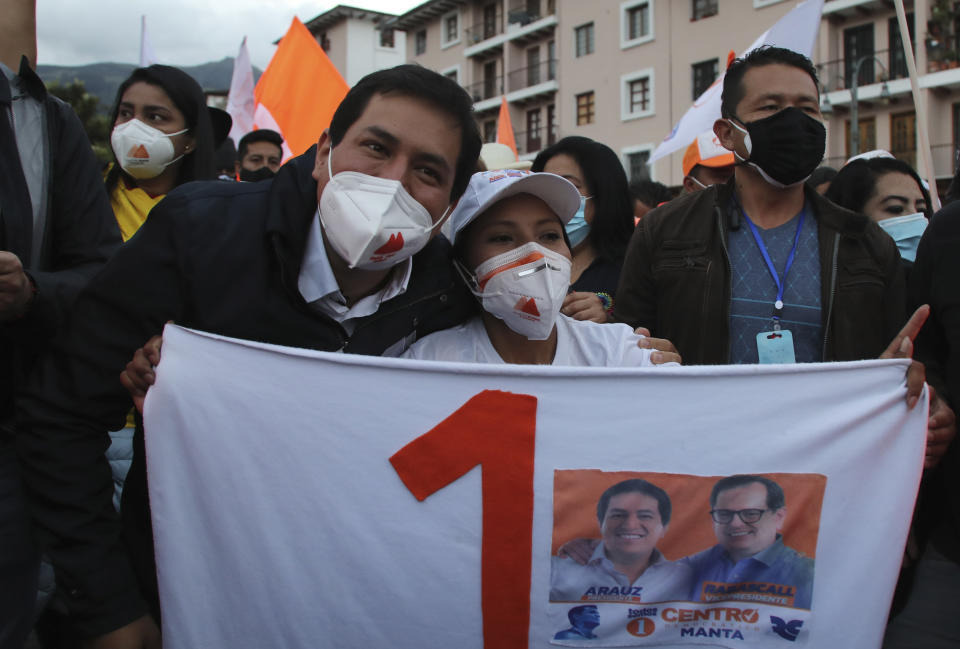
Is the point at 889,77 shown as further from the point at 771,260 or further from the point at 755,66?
the point at 771,260

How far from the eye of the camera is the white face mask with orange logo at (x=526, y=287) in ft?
7.23

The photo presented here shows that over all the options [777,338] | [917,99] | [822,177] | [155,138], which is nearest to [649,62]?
[822,177]

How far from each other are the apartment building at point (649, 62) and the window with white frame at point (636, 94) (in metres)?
0.04

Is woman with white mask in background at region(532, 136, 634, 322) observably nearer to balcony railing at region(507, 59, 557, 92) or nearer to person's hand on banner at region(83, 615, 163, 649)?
person's hand on banner at region(83, 615, 163, 649)

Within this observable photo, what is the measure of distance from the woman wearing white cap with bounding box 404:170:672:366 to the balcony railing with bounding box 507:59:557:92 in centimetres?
3416

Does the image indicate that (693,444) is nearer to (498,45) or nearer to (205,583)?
(205,583)

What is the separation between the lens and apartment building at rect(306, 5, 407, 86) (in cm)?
4703

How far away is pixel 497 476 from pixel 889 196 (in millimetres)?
3117

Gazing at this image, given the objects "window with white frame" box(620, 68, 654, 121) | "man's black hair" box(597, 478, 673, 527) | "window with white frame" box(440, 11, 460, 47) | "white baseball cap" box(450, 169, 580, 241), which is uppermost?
"window with white frame" box(440, 11, 460, 47)

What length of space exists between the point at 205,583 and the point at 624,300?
1774 mm

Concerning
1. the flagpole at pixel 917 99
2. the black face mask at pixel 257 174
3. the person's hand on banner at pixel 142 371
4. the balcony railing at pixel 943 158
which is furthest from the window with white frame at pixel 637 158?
the person's hand on banner at pixel 142 371

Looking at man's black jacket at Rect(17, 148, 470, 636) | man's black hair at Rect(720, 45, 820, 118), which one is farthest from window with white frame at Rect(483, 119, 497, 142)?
man's black jacket at Rect(17, 148, 470, 636)

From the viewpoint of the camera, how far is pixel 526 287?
2.21 meters

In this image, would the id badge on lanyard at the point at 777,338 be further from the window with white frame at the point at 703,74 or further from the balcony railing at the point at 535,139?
the balcony railing at the point at 535,139
